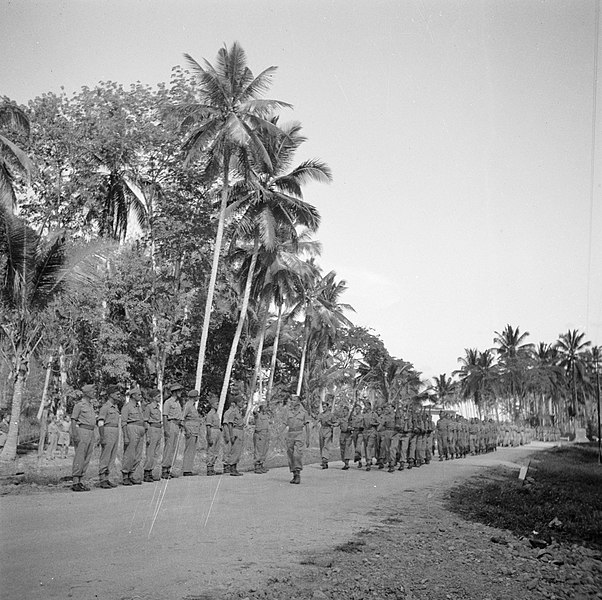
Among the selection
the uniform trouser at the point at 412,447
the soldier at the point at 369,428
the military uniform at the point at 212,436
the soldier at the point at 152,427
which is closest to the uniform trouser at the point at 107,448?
the soldier at the point at 152,427

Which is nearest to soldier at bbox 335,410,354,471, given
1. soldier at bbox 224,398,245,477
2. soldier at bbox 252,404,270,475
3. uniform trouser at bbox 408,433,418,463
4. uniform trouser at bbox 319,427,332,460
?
uniform trouser at bbox 319,427,332,460

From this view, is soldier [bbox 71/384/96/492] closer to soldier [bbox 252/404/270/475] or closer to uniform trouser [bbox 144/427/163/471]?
uniform trouser [bbox 144/427/163/471]

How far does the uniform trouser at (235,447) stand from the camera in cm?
1370

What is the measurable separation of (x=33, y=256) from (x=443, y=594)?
13.6m

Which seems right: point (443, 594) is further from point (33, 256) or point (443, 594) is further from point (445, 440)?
point (445, 440)

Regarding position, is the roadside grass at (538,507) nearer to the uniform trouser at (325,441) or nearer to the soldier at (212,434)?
the uniform trouser at (325,441)

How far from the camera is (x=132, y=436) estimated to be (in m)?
11.5

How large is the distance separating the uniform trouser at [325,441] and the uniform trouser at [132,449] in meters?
Answer: 6.64

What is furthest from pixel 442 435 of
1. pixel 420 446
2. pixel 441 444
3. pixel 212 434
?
pixel 212 434

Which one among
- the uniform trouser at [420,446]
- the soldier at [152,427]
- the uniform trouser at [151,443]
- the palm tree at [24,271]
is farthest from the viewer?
the uniform trouser at [420,446]

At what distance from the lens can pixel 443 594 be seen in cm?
513

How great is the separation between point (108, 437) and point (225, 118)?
13.5 meters

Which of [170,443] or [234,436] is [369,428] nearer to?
[234,436]

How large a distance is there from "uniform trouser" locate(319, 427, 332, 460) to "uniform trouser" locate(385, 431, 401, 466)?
1.68m
